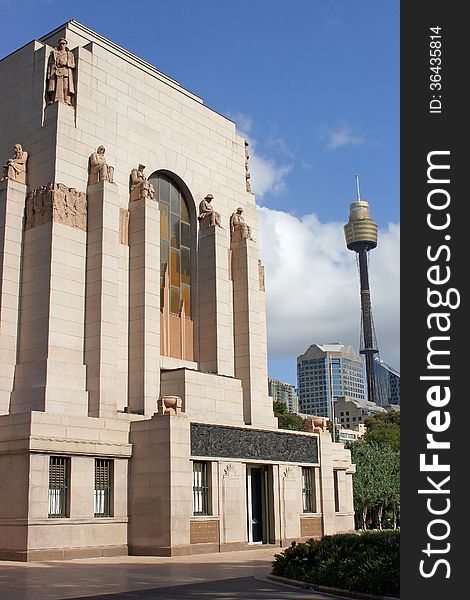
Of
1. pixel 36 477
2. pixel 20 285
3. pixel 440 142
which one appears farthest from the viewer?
pixel 20 285

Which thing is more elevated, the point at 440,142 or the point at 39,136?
the point at 39,136

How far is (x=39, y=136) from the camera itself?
35.1 m

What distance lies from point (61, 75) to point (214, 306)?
1243 centimetres

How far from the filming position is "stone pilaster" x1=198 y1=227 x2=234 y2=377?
3869 cm

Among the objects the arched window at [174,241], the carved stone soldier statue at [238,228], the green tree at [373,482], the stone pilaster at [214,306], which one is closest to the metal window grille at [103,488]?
the stone pilaster at [214,306]

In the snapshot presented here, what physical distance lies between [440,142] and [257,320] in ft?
97.5

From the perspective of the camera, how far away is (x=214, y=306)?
1532 inches

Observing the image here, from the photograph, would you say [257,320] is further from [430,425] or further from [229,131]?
[430,425]

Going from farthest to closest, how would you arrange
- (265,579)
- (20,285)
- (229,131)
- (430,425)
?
(229,131) < (20,285) < (265,579) < (430,425)

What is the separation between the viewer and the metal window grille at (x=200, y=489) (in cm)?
3050

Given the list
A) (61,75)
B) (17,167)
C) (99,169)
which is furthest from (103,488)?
(61,75)

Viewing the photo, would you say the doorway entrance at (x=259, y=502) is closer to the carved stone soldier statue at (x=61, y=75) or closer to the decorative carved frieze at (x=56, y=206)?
the decorative carved frieze at (x=56, y=206)

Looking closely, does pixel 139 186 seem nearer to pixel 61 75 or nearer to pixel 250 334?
pixel 61 75

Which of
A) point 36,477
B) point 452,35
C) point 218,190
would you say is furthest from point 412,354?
point 218,190
